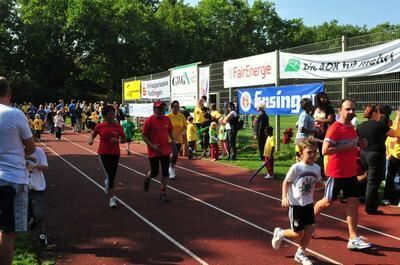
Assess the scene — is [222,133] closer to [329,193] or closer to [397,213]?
[397,213]

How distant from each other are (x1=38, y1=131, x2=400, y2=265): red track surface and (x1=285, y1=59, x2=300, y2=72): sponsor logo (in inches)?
183

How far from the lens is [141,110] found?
28.3m

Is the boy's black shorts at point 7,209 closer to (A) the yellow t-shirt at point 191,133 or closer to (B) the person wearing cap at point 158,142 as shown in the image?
(B) the person wearing cap at point 158,142

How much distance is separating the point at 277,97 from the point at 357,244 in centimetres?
1007

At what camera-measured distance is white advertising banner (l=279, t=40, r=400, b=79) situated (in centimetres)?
1140

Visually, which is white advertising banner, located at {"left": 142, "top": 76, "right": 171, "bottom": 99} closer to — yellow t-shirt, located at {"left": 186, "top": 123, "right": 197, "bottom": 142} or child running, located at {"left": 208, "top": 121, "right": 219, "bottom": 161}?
yellow t-shirt, located at {"left": 186, "top": 123, "right": 197, "bottom": 142}

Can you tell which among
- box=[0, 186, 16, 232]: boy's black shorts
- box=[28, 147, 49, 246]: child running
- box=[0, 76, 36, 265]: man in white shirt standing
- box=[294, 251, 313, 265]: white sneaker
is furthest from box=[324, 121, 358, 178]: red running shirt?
box=[0, 186, 16, 232]: boy's black shorts

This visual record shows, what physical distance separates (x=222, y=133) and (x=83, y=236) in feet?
30.8

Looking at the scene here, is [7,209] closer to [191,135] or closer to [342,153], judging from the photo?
[342,153]

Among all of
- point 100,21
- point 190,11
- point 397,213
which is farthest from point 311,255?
point 190,11

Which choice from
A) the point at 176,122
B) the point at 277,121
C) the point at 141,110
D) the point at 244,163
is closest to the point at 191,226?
the point at 176,122

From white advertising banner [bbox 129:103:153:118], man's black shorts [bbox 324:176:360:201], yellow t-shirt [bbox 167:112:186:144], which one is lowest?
man's black shorts [bbox 324:176:360:201]

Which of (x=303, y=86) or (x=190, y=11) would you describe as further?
(x=190, y=11)

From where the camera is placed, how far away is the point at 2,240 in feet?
14.9
